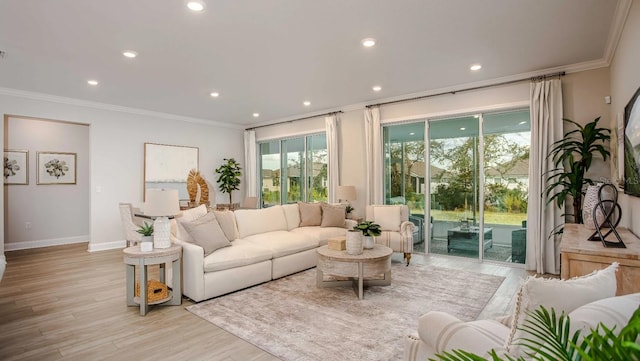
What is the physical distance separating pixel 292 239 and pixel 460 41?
336 cm

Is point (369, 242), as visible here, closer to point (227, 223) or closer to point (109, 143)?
point (227, 223)

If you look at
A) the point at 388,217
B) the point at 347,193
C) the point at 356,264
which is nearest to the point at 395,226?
the point at 388,217

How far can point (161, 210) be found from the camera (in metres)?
3.51

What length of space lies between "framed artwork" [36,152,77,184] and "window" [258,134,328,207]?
168 inches

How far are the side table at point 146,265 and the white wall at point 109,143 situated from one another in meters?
3.67

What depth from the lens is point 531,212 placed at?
4.74 metres

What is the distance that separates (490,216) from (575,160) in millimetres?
1415

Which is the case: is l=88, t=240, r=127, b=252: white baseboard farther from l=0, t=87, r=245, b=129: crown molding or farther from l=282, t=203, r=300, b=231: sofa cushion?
l=282, t=203, r=300, b=231: sofa cushion

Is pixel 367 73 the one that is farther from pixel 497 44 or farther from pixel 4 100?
pixel 4 100

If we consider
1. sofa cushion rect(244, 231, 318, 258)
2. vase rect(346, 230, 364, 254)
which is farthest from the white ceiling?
sofa cushion rect(244, 231, 318, 258)

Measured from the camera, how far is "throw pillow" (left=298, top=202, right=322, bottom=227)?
5797mm

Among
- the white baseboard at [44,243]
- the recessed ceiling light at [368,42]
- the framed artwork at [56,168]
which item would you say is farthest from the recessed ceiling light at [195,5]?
the white baseboard at [44,243]

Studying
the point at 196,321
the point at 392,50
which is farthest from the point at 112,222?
the point at 392,50

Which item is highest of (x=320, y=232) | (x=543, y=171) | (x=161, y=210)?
(x=543, y=171)
